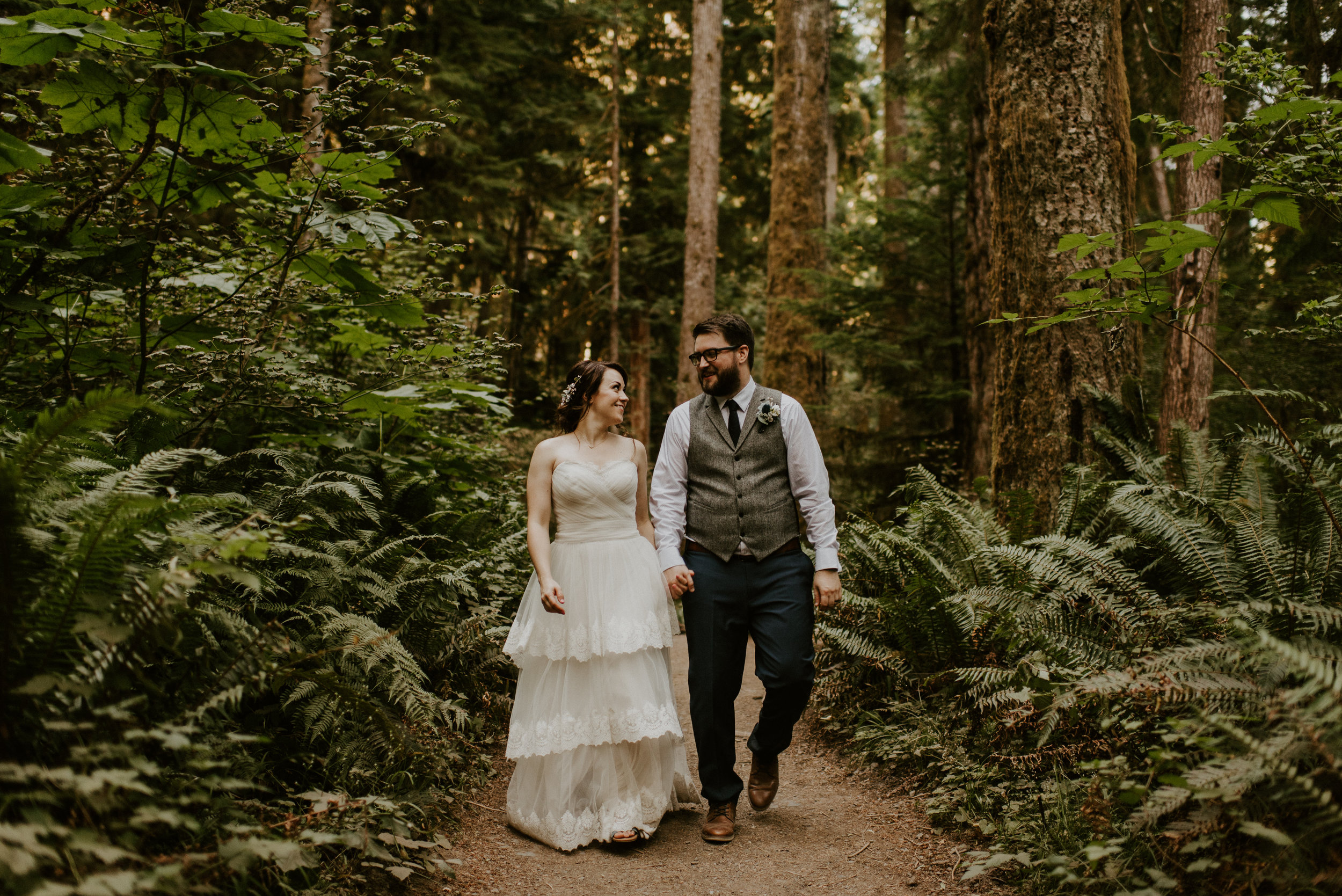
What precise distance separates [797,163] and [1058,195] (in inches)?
286

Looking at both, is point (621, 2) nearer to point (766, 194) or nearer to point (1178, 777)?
point (766, 194)

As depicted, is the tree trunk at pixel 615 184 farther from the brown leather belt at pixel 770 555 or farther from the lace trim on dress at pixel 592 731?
the lace trim on dress at pixel 592 731

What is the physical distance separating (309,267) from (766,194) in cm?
1718

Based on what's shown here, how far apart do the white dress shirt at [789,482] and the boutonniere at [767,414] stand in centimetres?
3

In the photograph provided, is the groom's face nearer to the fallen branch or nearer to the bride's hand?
the bride's hand

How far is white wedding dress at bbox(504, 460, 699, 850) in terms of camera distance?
398 centimetres

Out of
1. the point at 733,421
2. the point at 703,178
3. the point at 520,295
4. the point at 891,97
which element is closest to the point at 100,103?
the point at 733,421

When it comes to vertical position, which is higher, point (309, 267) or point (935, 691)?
point (309, 267)

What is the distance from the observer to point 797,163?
1216cm

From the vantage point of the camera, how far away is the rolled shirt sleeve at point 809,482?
3.98 meters

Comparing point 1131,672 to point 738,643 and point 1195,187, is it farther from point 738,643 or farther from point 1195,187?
point 1195,187

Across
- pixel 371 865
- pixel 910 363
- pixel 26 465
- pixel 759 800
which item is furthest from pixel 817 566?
pixel 910 363

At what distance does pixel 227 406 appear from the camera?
496cm

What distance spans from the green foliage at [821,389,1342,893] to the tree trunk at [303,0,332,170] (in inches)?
149
